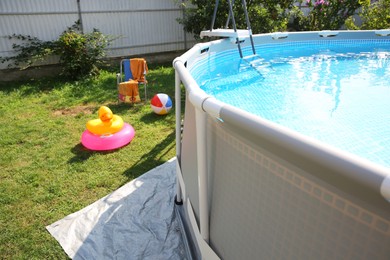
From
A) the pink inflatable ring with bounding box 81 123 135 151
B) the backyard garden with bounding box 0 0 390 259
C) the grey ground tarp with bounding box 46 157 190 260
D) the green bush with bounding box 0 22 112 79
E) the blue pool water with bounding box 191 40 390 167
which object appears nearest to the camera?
the grey ground tarp with bounding box 46 157 190 260

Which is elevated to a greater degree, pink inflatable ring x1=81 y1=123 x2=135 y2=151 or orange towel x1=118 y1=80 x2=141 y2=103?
orange towel x1=118 y1=80 x2=141 y2=103

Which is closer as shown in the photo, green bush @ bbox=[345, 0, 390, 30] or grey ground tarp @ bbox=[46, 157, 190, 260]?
grey ground tarp @ bbox=[46, 157, 190, 260]

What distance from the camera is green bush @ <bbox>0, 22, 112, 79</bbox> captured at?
26.2 ft

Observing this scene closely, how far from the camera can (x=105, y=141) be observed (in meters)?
4.25

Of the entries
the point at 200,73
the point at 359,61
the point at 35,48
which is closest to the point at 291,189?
the point at 200,73

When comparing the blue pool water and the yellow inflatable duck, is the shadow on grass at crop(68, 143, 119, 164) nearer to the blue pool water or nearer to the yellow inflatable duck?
the yellow inflatable duck

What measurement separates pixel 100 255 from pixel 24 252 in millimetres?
692

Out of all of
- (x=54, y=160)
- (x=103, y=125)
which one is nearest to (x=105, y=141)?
(x=103, y=125)

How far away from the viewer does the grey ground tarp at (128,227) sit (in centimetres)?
256

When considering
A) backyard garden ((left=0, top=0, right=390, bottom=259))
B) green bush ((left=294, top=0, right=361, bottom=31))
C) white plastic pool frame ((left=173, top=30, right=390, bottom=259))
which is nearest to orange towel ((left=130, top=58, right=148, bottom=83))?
backyard garden ((left=0, top=0, right=390, bottom=259))

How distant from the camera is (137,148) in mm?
4336

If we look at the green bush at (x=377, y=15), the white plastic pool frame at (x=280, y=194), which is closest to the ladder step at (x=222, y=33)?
the white plastic pool frame at (x=280, y=194)

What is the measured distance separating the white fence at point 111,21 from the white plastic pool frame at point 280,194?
8502 millimetres

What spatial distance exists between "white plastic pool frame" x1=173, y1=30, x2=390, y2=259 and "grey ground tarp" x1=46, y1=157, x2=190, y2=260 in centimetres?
94
